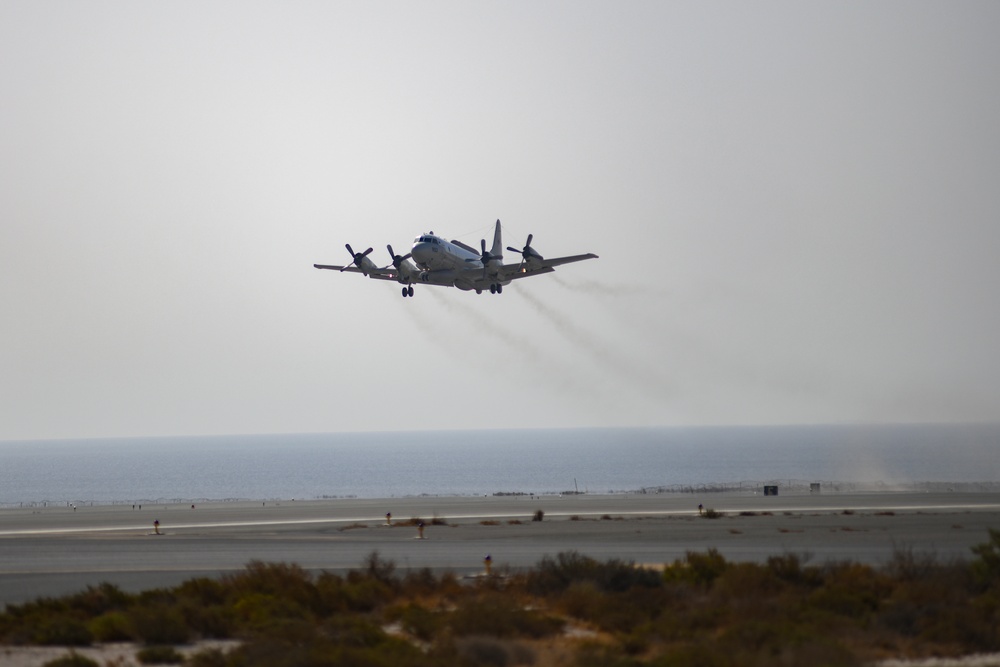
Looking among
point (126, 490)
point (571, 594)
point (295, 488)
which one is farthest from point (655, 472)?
point (571, 594)

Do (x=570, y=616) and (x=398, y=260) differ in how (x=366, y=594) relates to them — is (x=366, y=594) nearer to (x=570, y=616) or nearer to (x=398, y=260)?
(x=570, y=616)

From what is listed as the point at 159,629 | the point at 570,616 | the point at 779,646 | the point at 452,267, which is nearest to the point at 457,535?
the point at 452,267

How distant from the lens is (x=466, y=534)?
175ft

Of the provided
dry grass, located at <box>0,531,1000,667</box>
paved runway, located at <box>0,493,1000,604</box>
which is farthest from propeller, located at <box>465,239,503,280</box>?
dry grass, located at <box>0,531,1000,667</box>

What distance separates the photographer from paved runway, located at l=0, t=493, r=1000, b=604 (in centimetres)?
3900

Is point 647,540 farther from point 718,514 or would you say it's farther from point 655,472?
point 655,472

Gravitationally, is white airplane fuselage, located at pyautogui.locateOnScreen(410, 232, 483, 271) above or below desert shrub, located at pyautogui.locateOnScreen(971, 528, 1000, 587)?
above

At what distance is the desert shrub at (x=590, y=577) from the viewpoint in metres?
27.4

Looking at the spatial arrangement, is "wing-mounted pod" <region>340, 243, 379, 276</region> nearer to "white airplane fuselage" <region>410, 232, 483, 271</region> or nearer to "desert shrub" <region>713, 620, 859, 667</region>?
"white airplane fuselage" <region>410, 232, 483, 271</region>

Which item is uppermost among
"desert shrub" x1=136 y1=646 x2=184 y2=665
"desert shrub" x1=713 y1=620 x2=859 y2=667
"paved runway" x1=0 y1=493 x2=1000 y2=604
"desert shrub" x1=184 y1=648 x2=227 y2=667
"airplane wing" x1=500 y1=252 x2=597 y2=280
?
"airplane wing" x1=500 y1=252 x2=597 y2=280

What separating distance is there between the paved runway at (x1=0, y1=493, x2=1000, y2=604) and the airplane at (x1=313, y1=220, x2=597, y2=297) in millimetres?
14921

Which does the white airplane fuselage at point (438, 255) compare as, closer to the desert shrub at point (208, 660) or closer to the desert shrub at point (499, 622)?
the desert shrub at point (499, 622)

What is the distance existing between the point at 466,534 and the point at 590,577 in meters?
26.3

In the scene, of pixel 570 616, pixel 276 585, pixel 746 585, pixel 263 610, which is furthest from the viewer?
pixel 276 585
